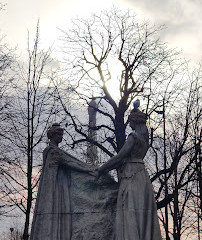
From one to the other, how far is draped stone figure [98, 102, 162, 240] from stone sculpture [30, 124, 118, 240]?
0.32m

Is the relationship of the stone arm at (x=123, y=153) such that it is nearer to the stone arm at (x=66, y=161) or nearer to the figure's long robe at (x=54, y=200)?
the stone arm at (x=66, y=161)

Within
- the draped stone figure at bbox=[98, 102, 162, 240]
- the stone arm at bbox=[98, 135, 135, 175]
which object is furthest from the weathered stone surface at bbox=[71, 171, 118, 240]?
the stone arm at bbox=[98, 135, 135, 175]

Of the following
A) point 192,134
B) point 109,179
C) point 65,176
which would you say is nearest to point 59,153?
point 65,176

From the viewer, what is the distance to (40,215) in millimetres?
8672

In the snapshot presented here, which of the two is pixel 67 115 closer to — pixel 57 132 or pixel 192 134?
pixel 192 134

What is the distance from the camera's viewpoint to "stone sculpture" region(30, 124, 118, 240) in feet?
27.7

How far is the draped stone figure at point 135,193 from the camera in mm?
7934

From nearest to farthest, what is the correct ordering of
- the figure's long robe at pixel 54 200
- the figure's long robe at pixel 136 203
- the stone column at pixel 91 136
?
the figure's long robe at pixel 136 203 < the figure's long robe at pixel 54 200 < the stone column at pixel 91 136

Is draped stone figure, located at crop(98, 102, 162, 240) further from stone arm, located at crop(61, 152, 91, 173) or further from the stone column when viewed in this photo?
the stone column

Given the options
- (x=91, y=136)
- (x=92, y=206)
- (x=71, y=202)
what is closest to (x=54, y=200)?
(x=71, y=202)

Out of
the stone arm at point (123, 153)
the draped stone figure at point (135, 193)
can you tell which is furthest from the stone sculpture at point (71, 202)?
the stone arm at point (123, 153)

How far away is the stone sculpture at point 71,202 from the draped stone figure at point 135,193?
32 cm

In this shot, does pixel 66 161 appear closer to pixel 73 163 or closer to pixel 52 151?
pixel 73 163

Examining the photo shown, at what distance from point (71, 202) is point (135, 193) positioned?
141 centimetres
